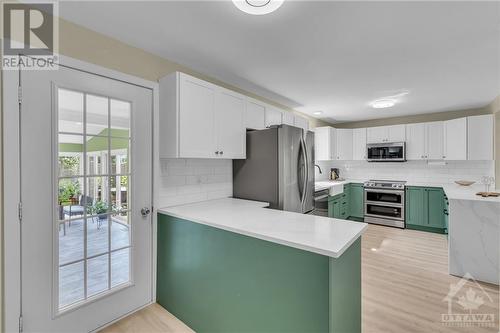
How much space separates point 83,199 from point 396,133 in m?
5.54

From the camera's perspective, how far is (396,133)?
16.3 feet

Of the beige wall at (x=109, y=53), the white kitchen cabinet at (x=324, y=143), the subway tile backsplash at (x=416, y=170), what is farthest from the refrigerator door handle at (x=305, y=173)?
the subway tile backsplash at (x=416, y=170)

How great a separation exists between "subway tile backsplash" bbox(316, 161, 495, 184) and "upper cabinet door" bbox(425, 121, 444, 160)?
378 mm

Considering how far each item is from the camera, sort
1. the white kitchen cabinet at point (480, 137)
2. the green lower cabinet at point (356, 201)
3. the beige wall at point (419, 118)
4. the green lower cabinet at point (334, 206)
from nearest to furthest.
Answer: the white kitchen cabinet at point (480, 137) → the green lower cabinet at point (334, 206) → the beige wall at point (419, 118) → the green lower cabinet at point (356, 201)

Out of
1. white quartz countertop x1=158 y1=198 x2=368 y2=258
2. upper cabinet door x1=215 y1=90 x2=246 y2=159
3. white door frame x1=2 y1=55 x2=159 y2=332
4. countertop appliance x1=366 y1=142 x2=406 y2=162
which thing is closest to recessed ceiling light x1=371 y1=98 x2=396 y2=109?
countertop appliance x1=366 y1=142 x2=406 y2=162

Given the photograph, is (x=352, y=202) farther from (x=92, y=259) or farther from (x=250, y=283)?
(x=92, y=259)

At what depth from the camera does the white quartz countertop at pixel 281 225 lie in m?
1.33

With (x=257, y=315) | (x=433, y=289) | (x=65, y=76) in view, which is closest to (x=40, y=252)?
(x=65, y=76)

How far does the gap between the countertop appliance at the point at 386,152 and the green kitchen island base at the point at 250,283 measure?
4059 millimetres

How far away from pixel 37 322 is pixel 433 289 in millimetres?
3598

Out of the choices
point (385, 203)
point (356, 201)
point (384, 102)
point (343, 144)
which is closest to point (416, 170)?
point (385, 203)

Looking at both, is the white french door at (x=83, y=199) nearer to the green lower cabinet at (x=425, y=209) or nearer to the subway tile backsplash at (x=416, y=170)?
the subway tile backsplash at (x=416, y=170)

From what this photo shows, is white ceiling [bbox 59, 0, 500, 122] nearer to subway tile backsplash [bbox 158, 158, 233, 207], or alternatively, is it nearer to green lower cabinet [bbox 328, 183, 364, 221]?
subway tile backsplash [bbox 158, 158, 233, 207]

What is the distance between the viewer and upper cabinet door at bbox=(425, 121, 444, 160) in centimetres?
451
